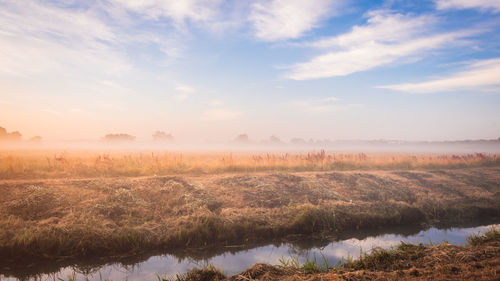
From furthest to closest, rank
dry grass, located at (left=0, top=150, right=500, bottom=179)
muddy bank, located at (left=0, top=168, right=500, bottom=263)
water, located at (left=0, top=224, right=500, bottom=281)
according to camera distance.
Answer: dry grass, located at (left=0, top=150, right=500, bottom=179) < muddy bank, located at (left=0, top=168, right=500, bottom=263) < water, located at (left=0, top=224, right=500, bottom=281)

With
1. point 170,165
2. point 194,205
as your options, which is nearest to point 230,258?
point 194,205

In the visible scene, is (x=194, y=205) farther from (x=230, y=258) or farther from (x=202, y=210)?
(x=230, y=258)

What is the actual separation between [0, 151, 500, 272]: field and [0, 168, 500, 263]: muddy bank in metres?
0.04

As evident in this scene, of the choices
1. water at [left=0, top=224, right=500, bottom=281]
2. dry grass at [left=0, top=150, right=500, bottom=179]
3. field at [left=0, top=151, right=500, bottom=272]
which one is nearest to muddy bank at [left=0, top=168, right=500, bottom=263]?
field at [left=0, top=151, right=500, bottom=272]

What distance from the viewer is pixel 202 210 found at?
33.8 ft

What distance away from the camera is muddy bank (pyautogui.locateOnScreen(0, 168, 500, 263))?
8195 millimetres

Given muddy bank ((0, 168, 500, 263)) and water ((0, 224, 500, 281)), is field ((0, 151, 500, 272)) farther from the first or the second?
water ((0, 224, 500, 281))

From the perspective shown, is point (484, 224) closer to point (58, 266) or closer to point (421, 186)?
point (421, 186)

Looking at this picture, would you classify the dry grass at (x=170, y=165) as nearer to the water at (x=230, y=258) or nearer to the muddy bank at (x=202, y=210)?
the muddy bank at (x=202, y=210)

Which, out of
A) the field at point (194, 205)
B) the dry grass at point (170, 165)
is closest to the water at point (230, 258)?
the field at point (194, 205)

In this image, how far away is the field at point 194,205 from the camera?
8270 mm

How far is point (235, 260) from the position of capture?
25.8 feet

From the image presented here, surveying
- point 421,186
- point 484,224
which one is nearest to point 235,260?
point 484,224

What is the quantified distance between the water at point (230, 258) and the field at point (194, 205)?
2.00 ft
